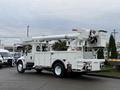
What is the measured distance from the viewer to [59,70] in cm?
1889

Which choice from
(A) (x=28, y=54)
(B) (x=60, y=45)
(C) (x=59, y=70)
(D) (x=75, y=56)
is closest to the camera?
(D) (x=75, y=56)

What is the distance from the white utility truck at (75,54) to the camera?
1778cm

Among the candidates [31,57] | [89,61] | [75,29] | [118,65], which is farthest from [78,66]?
[118,65]

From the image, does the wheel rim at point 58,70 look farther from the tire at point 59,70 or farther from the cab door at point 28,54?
the cab door at point 28,54

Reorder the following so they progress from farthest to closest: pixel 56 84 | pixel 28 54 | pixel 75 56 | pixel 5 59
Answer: pixel 5 59 < pixel 28 54 < pixel 75 56 < pixel 56 84

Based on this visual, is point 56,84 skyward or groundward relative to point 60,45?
groundward

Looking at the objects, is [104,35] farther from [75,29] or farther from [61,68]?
[61,68]

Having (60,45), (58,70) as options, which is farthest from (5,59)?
(58,70)

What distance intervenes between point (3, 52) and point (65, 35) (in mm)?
14555

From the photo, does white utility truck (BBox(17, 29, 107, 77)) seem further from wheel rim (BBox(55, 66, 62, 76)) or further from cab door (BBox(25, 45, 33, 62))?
cab door (BBox(25, 45, 33, 62))

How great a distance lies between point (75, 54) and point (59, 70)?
1775 mm

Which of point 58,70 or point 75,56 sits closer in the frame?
point 75,56

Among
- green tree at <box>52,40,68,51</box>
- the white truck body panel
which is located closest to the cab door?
the white truck body panel

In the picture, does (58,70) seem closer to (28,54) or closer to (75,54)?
(75,54)
